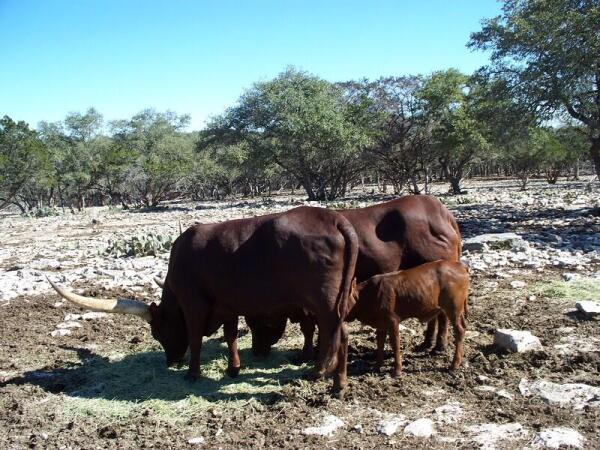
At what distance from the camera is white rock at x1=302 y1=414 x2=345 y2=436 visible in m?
4.83

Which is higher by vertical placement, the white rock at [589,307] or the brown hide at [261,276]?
the brown hide at [261,276]

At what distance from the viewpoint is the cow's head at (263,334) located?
22.2 feet

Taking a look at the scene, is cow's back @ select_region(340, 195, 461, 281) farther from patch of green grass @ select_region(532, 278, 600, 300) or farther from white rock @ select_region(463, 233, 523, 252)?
white rock @ select_region(463, 233, 523, 252)

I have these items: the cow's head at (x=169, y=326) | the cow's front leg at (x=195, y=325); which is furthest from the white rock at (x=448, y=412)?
the cow's head at (x=169, y=326)

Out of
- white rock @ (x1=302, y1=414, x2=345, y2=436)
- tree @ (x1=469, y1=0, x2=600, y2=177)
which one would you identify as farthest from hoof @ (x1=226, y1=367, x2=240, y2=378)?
tree @ (x1=469, y1=0, x2=600, y2=177)

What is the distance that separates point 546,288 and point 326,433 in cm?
546

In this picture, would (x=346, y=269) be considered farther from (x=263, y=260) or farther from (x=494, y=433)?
(x=494, y=433)

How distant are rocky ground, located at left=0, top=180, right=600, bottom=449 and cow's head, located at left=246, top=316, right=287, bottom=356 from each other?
0.17m

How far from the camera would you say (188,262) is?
20.6 feet

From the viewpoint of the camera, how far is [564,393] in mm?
5199

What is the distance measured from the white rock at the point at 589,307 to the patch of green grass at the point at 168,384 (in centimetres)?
361

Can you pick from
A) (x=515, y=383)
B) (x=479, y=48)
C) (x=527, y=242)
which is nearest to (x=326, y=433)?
(x=515, y=383)

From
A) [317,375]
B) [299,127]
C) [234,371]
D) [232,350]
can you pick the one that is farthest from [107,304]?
[299,127]

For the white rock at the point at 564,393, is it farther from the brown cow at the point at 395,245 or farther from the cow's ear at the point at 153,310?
the cow's ear at the point at 153,310
